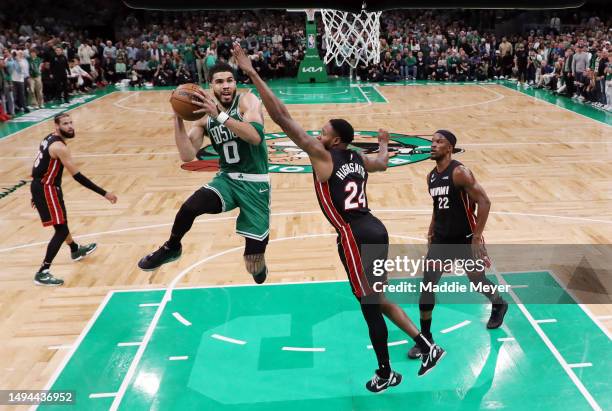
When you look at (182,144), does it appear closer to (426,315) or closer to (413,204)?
(426,315)

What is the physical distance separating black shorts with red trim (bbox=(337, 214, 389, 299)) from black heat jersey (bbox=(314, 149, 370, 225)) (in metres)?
0.07

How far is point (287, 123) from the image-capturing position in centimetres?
387

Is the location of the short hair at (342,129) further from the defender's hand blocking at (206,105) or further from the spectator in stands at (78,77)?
the spectator in stands at (78,77)

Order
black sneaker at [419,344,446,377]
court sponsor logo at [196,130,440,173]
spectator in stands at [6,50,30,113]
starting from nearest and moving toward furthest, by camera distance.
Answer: black sneaker at [419,344,446,377], court sponsor logo at [196,130,440,173], spectator in stands at [6,50,30,113]

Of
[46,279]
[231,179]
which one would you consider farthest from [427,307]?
[46,279]

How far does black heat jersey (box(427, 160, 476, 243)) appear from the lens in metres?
4.80

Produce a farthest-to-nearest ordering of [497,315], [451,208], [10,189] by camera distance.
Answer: [10,189] < [497,315] < [451,208]

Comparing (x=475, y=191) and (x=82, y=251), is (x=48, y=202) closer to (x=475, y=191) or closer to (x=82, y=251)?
(x=82, y=251)

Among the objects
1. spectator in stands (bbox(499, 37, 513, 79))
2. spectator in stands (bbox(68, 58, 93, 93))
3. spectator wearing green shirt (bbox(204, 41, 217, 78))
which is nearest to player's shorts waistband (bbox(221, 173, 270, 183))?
spectator wearing green shirt (bbox(204, 41, 217, 78))

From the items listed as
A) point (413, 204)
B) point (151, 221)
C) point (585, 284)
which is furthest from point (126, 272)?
point (585, 284)

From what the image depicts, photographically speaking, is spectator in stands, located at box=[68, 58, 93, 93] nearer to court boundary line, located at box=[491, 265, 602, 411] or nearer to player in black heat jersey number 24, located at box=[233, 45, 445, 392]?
court boundary line, located at box=[491, 265, 602, 411]

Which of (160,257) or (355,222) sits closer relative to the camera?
(355,222)

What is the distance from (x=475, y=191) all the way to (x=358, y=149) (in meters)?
7.47

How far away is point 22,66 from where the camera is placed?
16953mm
